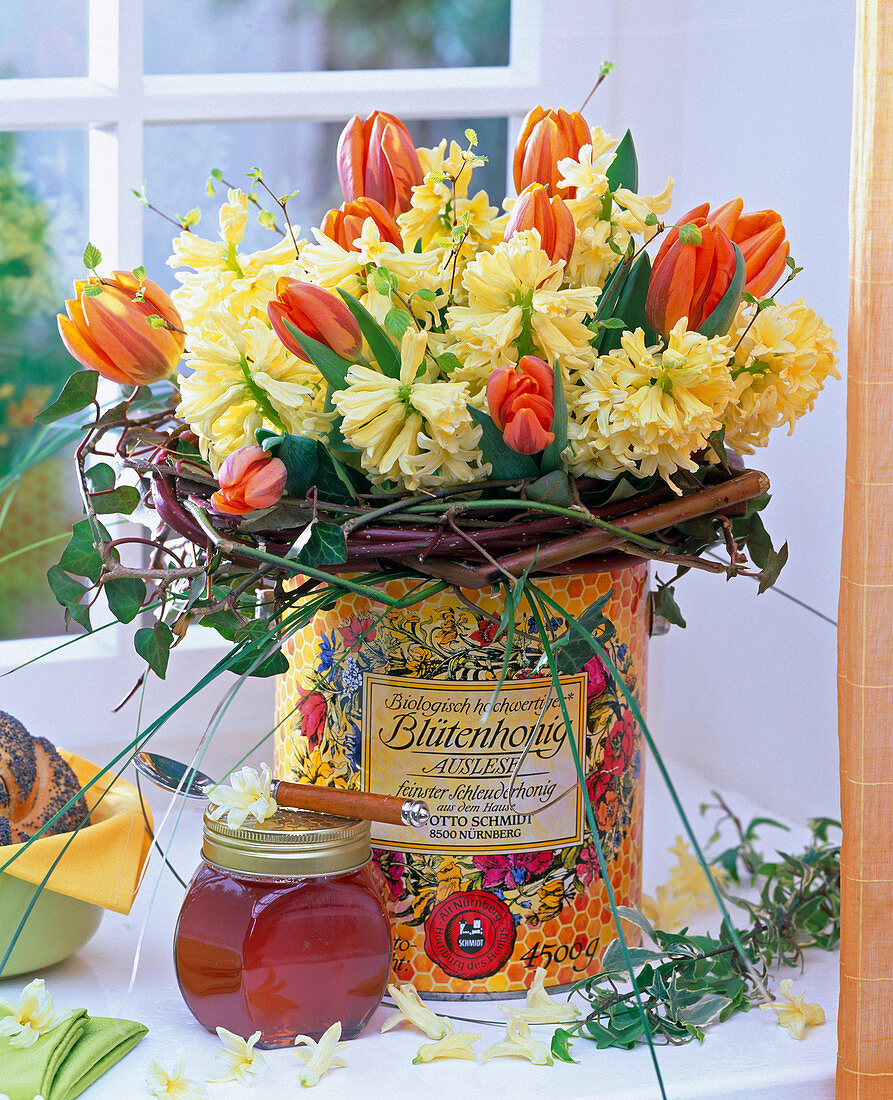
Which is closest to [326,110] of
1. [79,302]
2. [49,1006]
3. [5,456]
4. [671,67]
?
[671,67]

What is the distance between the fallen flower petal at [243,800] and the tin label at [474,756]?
0.19ft

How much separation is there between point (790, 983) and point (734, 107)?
0.70 metres

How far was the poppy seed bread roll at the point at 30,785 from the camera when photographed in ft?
2.35

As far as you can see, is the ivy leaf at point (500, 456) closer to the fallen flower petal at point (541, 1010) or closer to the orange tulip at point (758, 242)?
the orange tulip at point (758, 242)

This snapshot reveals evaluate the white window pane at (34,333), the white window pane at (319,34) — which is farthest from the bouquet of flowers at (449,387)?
the white window pane at (319,34)

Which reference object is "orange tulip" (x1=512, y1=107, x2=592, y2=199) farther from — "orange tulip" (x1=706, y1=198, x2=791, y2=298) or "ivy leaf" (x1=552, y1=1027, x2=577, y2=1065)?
"ivy leaf" (x1=552, y1=1027, x2=577, y2=1065)

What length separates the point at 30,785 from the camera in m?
0.73

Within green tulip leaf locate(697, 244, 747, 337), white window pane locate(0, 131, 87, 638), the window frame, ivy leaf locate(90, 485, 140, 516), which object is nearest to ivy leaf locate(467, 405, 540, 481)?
green tulip leaf locate(697, 244, 747, 337)

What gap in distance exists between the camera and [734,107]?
41.1 inches

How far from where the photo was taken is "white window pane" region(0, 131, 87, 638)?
1492mm

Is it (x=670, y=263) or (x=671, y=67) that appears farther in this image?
(x=671, y=67)

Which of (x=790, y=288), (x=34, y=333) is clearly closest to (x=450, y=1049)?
(x=790, y=288)

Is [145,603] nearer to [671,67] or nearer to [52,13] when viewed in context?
[671,67]

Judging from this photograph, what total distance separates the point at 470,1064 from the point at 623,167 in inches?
19.0
